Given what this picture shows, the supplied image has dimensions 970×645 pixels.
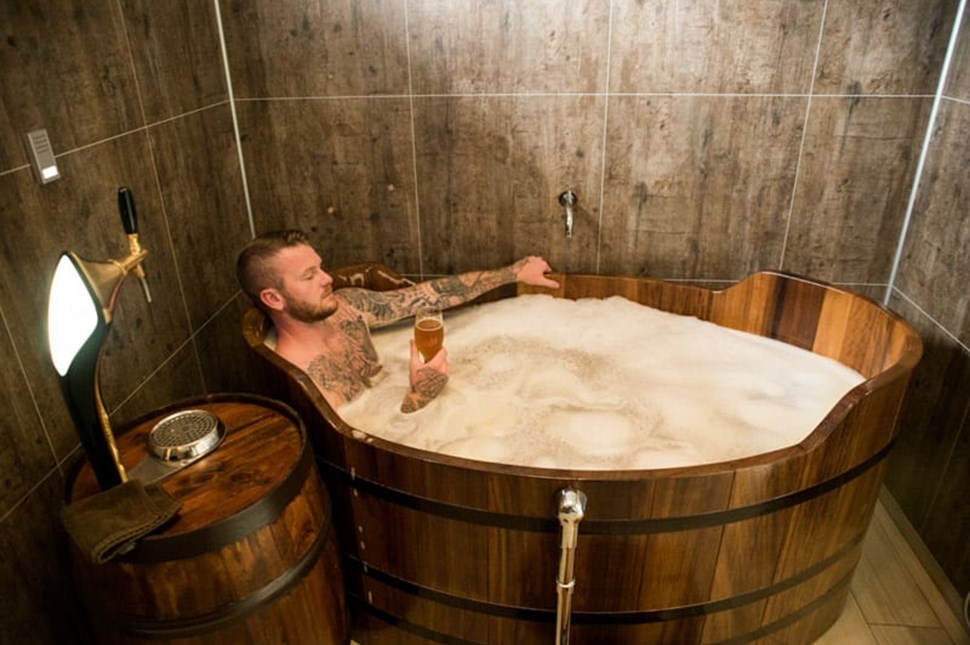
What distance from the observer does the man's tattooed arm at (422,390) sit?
87.8 inches

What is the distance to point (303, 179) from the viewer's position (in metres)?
2.81

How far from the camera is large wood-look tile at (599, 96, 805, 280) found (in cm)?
256

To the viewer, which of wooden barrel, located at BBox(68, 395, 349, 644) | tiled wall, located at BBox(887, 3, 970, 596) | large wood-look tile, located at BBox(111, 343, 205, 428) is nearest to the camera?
wooden barrel, located at BBox(68, 395, 349, 644)

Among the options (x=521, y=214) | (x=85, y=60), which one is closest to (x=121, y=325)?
(x=85, y=60)

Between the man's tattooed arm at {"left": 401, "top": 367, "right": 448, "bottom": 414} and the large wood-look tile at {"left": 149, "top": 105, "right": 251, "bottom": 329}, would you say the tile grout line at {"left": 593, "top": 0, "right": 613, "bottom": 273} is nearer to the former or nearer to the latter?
the man's tattooed arm at {"left": 401, "top": 367, "right": 448, "bottom": 414}

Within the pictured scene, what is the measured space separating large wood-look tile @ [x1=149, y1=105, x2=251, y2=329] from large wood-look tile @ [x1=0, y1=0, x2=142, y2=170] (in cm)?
22

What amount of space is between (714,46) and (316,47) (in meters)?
1.52

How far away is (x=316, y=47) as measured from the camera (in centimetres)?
258

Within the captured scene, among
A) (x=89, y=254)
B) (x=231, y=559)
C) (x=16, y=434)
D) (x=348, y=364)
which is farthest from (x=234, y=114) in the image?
(x=231, y=559)

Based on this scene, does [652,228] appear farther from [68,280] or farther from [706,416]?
[68,280]

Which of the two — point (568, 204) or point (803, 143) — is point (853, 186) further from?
point (568, 204)

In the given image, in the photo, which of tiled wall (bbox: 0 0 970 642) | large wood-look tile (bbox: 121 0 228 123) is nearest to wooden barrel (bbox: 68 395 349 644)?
tiled wall (bbox: 0 0 970 642)

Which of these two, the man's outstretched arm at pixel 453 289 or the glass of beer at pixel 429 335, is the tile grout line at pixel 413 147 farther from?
the glass of beer at pixel 429 335

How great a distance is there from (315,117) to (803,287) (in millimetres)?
2033
